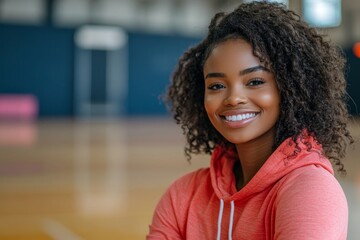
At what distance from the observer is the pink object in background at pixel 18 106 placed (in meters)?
16.6

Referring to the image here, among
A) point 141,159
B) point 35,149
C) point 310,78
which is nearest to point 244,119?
point 310,78

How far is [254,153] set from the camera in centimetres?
138

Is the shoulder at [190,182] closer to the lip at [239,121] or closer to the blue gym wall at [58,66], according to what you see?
the lip at [239,121]

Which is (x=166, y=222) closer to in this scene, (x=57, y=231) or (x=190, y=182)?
(x=190, y=182)

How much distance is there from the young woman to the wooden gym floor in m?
1.25

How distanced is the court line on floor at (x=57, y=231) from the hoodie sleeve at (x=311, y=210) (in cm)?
217

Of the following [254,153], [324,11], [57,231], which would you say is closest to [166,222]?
[254,153]

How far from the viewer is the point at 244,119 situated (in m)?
1.30

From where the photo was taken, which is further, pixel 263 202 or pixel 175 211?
pixel 175 211

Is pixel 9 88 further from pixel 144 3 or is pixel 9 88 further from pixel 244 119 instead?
pixel 244 119

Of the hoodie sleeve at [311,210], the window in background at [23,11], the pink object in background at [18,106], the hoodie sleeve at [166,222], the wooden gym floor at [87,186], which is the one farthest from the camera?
the pink object in background at [18,106]

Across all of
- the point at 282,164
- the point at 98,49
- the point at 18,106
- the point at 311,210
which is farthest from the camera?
the point at 98,49

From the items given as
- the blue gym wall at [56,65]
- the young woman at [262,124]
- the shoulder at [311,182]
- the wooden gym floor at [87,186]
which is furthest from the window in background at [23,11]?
the shoulder at [311,182]

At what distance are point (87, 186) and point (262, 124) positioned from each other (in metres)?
3.84
